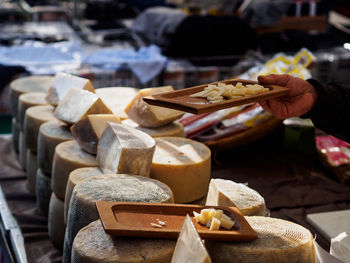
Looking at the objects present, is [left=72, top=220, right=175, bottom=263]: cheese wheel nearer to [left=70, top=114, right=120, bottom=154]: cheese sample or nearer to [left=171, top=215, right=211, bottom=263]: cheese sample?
[left=171, top=215, right=211, bottom=263]: cheese sample

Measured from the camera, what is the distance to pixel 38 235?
1.98 m

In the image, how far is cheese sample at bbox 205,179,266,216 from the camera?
1.48m

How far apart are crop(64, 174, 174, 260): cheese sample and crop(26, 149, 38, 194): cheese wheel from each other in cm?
89

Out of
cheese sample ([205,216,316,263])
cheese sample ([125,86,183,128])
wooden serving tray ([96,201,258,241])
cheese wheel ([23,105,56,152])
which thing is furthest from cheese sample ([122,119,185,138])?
cheese sample ([205,216,316,263])

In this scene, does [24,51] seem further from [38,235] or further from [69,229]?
[69,229]

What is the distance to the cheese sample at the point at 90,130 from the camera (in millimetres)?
1843

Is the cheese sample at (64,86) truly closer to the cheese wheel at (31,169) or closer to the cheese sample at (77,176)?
the cheese wheel at (31,169)

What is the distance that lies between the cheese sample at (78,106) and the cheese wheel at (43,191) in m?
0.28

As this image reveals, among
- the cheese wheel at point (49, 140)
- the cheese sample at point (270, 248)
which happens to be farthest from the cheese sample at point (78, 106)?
the cheese sample at point (270, 248)

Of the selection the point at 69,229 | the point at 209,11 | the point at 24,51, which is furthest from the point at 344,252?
the point at 209,11

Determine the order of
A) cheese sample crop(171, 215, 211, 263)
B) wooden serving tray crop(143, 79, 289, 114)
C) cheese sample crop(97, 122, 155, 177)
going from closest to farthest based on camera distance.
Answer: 1. cheese sample crop(171, 215, 211, 263)
2. wooden serving tray crop(143, 79, 289, 114)
3. cheese sample crop(97, 122, 155, 177)

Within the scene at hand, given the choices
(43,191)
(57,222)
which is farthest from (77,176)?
(43,191)

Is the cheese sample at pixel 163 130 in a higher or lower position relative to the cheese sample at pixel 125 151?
lower

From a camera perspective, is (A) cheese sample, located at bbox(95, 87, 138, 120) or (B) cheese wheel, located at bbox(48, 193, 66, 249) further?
(A) cheese sample, located at bbox(95, 87, 138, 120)
